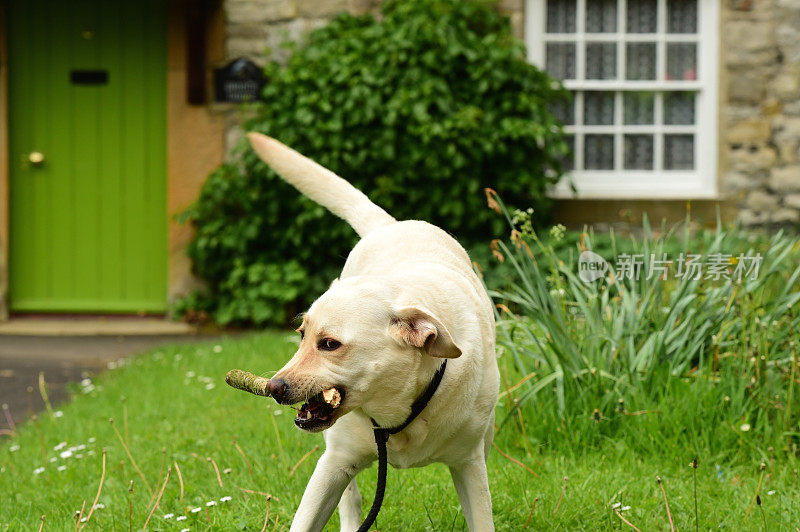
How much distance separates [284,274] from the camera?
7.82m

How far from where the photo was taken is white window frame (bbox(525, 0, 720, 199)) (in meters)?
8.31

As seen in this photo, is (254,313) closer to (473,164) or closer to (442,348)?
(473,164)

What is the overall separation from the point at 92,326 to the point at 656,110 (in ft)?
17.5

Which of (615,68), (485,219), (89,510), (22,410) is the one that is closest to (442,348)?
(89,510)

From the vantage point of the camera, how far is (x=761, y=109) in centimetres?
831

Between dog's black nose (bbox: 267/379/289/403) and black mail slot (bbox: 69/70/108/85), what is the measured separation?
693 cm

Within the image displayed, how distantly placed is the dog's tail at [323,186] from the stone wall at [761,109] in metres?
5.97

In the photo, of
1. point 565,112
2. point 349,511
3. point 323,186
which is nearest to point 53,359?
point 323,186

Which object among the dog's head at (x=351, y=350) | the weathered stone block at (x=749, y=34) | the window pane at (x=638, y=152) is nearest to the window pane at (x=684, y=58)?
the weathered stone block at (x=749, y=34)

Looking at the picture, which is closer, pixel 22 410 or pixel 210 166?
pixel 22 410

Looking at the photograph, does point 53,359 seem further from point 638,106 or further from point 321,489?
point 638,106

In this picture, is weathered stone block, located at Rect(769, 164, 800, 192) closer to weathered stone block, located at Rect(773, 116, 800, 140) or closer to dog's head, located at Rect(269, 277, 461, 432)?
weathered stone block, located at Rect(773, 116, 800, 140)

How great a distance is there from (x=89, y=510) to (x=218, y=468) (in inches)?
21.1

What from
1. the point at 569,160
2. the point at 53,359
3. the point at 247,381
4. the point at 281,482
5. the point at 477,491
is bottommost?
the point at 53,359
